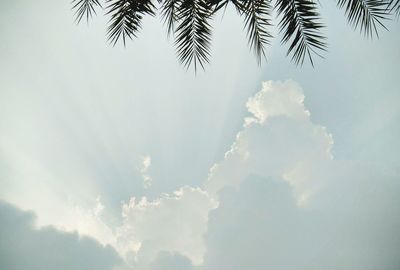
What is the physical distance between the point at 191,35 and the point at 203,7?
437 millimetres

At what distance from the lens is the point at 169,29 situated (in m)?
4.81

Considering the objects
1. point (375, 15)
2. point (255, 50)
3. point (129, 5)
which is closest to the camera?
point (375, 15)

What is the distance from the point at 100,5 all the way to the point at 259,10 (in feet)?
8.00

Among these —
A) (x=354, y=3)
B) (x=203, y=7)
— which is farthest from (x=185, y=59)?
(x=354, y=3)

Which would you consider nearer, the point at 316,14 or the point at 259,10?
the point at 316,14

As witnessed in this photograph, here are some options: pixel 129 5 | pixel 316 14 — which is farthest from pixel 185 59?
pixel 316 14

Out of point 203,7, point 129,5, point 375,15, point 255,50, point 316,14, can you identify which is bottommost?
point 375,15

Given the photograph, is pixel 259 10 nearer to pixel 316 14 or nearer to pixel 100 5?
pixel 316 14

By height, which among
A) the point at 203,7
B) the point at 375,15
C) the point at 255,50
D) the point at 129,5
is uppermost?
the point at 129,5

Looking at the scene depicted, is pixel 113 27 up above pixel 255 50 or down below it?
above

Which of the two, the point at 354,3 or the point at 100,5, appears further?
the point at 100,5

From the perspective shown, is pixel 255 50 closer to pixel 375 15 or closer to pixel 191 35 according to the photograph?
pixel 191 35

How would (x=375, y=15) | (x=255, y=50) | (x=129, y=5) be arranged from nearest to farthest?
(x=375, y=15)
(x=129, y=5)
(x=255, y=50)

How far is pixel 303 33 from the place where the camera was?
4.52 metres
